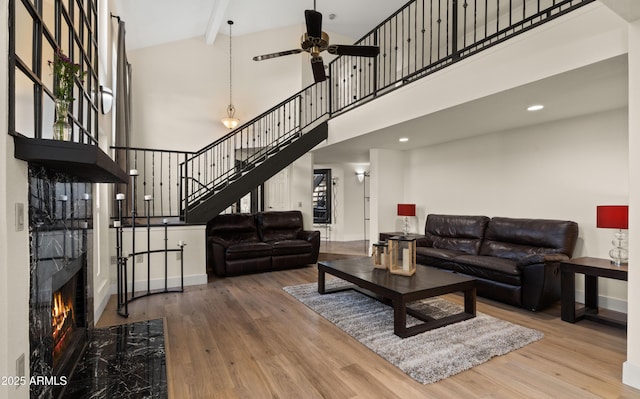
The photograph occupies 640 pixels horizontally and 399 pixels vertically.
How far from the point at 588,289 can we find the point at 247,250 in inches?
182

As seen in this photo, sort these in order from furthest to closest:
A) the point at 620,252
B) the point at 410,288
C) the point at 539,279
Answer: the point at 539,279 → the point at 620,252 → the point at 410,288

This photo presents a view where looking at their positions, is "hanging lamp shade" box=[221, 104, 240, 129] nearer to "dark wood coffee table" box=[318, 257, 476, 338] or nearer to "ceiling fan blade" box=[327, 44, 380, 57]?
"ceiling fan blade" box=[327, 44, 380, 57]

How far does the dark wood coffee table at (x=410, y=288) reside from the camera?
293 centimetres

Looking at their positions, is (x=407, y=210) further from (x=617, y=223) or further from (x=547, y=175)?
(x=617, y=223)

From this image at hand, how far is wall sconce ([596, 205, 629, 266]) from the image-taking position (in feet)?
9.98

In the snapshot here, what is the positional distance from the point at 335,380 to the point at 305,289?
217cm

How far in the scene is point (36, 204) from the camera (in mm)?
1651

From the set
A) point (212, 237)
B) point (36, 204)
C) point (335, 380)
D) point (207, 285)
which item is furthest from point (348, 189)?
point (36, 204)

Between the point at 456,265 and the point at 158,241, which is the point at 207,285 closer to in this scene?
the point at 158,241

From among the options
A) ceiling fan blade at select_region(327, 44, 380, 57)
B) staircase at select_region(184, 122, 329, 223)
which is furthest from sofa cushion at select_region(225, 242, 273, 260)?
ceiling fan blade at select_region(327, 44, 380, 57)

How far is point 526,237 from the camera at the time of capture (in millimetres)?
4238

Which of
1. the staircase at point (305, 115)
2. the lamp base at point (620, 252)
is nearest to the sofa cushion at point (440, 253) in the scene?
the lamp base at point (620, 252)

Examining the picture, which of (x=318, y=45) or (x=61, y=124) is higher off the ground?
(x=318, y=45)

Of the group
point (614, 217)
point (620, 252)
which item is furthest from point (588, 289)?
point (614, 217)
